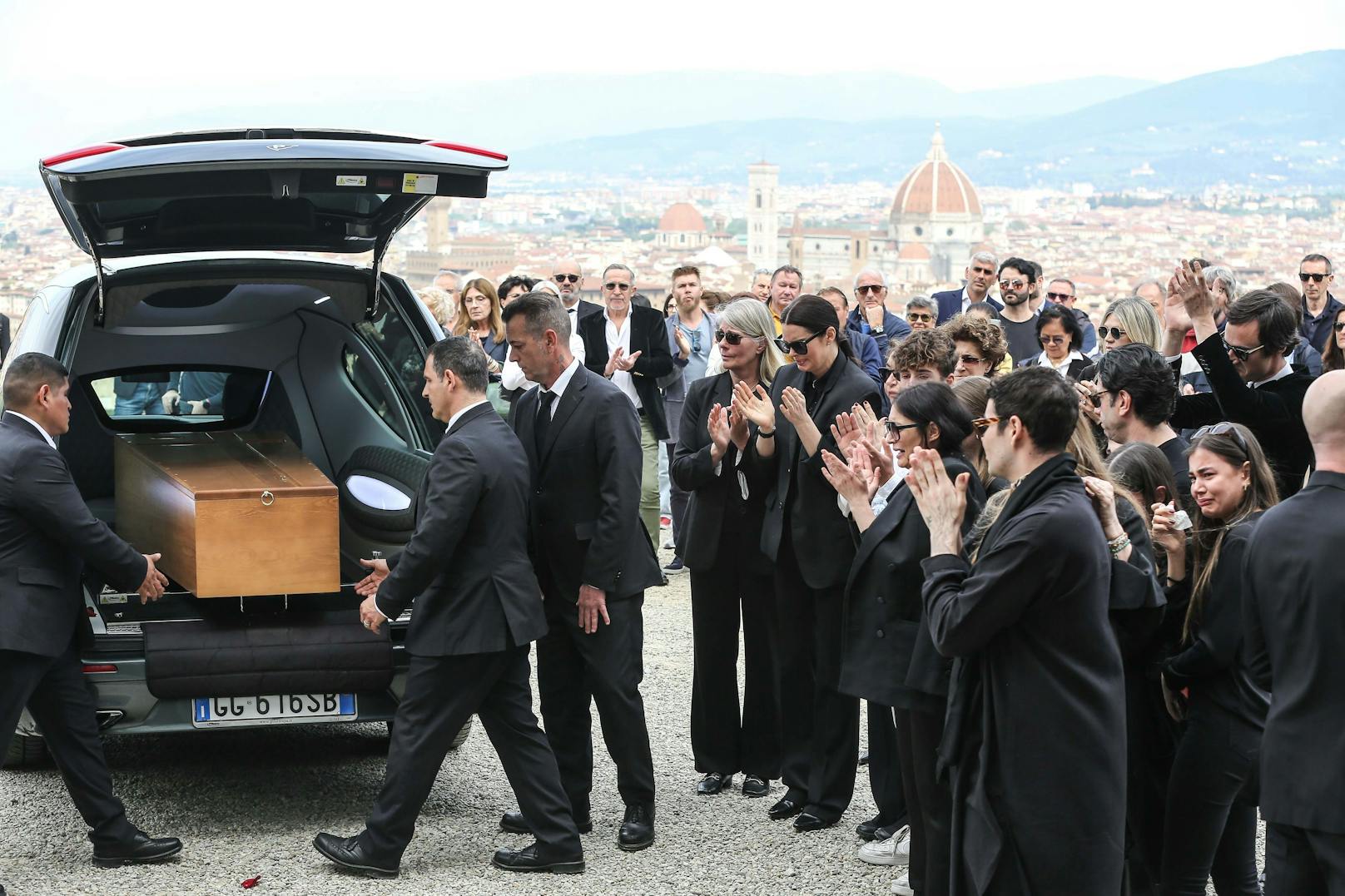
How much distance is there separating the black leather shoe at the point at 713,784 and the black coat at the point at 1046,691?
92.6 inches

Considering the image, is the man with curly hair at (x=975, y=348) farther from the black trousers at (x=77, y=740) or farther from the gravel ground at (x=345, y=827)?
the black trousers at (x=77, y=740)

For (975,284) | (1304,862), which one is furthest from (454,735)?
(975,284)

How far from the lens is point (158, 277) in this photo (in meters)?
5.72

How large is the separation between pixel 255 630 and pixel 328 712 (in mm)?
383

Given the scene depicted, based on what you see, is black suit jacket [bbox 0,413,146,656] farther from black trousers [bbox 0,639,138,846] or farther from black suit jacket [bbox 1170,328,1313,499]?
black suit jacket [bbox 1170,328,1313,499]

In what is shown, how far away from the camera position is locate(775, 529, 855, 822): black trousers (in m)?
5.41

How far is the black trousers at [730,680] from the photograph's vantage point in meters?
5.81

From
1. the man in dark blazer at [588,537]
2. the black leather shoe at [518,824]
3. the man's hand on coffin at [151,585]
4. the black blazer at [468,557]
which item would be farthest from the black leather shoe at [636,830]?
the man's hand on coffin at [151,585]

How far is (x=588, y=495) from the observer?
5227 millimetres

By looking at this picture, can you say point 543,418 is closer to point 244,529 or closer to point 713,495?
point 713,495

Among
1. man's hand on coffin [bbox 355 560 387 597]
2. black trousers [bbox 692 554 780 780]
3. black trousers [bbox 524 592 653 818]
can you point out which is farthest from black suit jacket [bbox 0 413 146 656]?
black trousers [bbox 692 554 780 780]

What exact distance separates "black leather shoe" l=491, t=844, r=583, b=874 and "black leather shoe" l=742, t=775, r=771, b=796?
3.29 ft

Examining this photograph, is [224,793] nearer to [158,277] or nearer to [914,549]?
[158,277]

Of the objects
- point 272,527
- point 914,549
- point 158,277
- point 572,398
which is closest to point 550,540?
point 572,398
